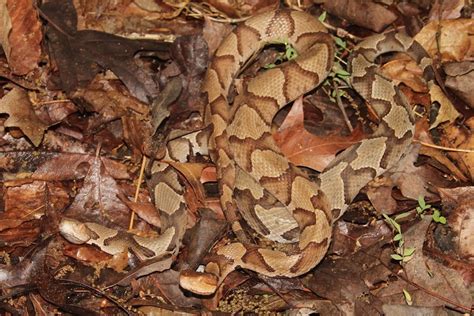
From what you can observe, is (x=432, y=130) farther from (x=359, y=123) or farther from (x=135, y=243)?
(x=135, y=243)

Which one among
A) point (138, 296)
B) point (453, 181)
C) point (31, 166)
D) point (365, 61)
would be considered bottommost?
point (138, 296)

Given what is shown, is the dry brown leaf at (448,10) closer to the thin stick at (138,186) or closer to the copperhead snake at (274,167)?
the copperhead snake at (274,167)

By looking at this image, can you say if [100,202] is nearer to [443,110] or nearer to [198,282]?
[198,282]

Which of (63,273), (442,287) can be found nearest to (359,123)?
(442,287)

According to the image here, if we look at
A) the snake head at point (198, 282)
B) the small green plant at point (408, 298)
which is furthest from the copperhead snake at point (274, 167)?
the small green plant at point (408, 298)

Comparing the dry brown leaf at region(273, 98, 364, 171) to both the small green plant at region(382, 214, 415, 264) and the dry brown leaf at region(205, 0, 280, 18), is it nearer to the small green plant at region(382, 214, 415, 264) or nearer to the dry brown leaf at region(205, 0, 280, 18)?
the small green plant at region(382, 214, 415, 264)

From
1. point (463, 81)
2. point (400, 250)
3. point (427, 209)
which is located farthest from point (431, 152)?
point (400, 250)
